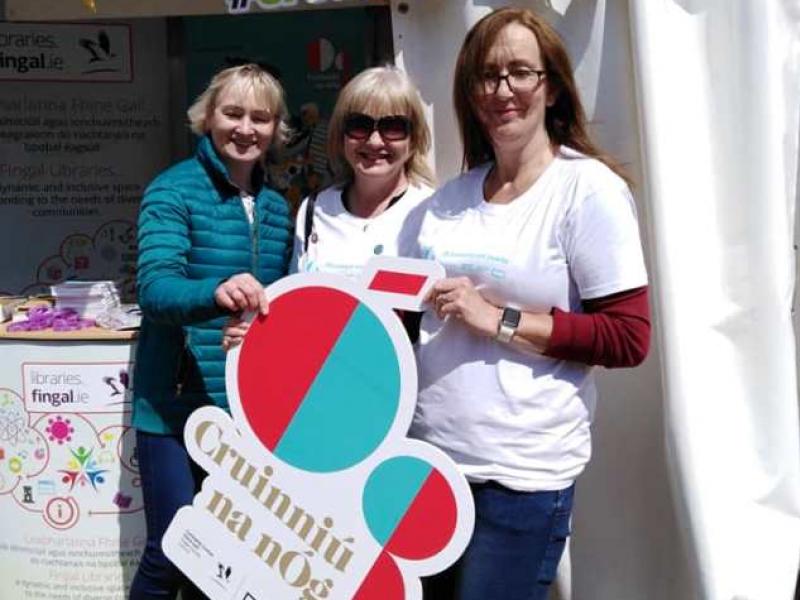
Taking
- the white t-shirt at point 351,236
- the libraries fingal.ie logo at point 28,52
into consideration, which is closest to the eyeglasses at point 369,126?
→ the white t-shirt at point 351,236

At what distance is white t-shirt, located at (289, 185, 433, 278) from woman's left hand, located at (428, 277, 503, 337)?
0.31m

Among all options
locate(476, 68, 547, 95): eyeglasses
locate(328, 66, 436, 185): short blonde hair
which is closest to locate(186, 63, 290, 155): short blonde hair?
locate(328, 66, 436, 185): short blonde hair

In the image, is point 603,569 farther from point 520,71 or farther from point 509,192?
point 520,71

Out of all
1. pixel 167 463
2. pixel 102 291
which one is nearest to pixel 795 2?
pixel 167 463

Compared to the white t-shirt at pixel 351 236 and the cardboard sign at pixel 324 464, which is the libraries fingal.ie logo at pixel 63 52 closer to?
the white t-shirt at pixel 351 236

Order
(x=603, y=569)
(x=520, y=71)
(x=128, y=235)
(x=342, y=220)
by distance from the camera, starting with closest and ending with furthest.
→ 1. (x=520, y=71)
2. (x=342, y=220)
3. (x=603, y=569)
4. (x=128, y=235)

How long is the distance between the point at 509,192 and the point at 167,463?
1.03m

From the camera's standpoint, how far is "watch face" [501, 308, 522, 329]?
163 cm

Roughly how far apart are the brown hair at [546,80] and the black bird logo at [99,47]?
6.30ft

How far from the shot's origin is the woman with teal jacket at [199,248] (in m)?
2.08

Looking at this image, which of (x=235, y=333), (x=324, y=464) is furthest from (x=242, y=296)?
(x=324, y=464)

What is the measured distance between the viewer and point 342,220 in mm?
2078

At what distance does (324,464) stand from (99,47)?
2.19 m

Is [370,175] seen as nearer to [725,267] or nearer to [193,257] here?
[193,257]
